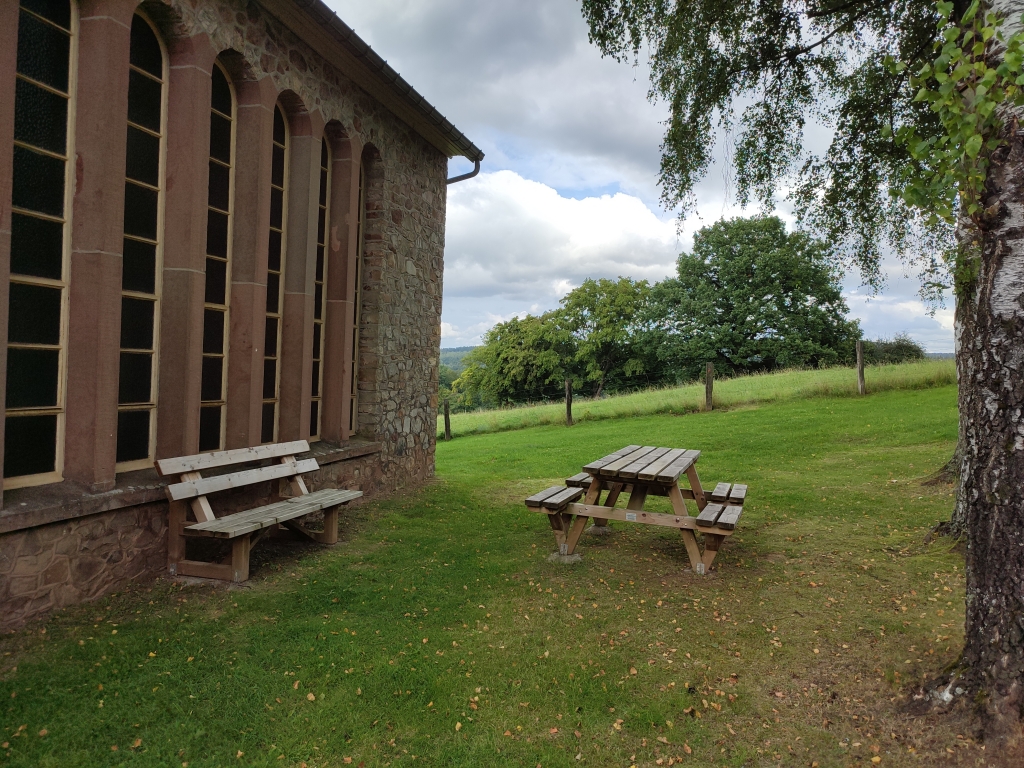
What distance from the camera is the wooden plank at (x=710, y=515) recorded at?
16.2 feet

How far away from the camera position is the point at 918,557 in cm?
531

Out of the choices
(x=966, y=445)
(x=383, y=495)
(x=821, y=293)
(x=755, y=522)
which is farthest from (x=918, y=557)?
(x=821, y=293)

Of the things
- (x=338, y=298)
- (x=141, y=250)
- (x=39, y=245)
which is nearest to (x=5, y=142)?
(x=39, y=245)

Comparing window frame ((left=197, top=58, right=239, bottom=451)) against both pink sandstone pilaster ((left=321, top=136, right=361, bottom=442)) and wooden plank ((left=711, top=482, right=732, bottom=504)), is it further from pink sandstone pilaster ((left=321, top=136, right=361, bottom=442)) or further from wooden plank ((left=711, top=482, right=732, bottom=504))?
wooden plank ((left=711, top=482, right=732, bottom=504))

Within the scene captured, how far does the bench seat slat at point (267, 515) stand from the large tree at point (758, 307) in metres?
29.2

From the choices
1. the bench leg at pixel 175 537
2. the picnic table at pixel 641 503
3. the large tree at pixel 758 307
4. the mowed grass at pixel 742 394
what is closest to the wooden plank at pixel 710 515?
the picnic table at pixel 641 503

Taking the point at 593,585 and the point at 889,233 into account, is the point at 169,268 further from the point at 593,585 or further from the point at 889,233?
the point at 889,233

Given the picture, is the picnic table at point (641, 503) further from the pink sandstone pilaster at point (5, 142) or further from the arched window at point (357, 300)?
the pink sandstone pilaster at point (5, 142)

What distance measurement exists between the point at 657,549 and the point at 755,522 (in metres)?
1.49

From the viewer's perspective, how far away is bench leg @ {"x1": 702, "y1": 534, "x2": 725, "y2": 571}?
5.04m

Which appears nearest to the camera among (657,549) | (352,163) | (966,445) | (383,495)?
(966,445)

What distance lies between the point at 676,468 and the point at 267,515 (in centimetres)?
336

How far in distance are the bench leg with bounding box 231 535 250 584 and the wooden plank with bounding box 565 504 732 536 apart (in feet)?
8.36

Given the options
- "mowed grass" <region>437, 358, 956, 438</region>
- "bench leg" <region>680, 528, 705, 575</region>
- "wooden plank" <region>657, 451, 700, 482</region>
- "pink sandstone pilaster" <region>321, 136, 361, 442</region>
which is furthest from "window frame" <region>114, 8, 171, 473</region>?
"mowed grass" <region>437, 358, 956, 438</region>
